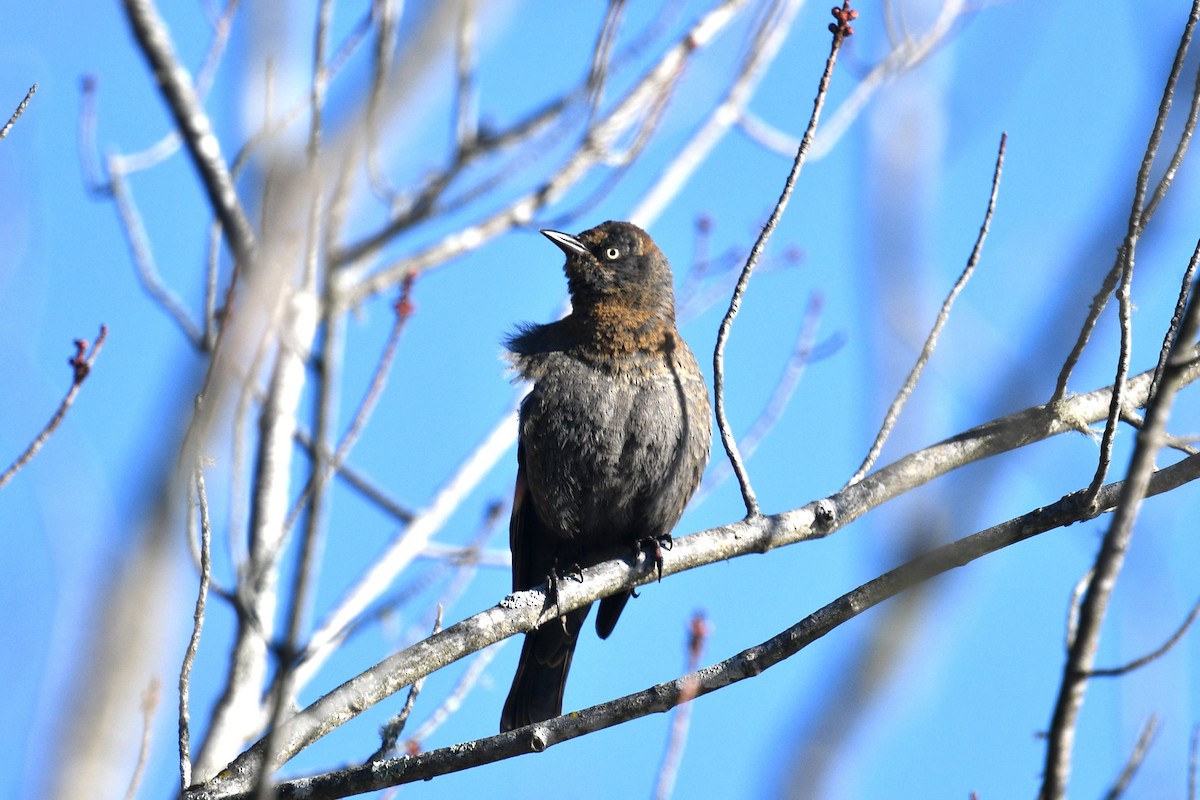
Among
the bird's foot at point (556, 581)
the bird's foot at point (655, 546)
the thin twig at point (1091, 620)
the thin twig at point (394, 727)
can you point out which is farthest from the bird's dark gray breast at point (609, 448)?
the thin twig at point (1091, 620)

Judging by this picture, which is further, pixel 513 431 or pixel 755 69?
pixel 755 69

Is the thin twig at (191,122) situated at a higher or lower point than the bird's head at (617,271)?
lower

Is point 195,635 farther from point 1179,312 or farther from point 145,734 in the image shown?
point 1179,312

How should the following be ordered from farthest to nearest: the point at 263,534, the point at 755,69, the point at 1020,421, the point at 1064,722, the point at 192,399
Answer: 1. the point at 755,69
2. the point at 263,534
3. the point at 1020,421
4. the point at 192,399
5. the point at 1064,722

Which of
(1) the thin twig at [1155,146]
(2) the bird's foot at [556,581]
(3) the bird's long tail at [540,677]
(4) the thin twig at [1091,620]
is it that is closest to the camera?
(4) the thin twig at [1091,620]

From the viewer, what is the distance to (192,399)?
9.18 ft

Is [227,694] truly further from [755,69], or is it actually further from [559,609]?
[755,69]

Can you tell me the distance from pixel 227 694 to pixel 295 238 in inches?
44.1

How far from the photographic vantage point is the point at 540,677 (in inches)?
234

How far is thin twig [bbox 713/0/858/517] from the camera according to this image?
3680mm

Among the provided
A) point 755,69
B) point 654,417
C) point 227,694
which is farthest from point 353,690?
point 755,69

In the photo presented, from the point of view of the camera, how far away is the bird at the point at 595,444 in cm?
557

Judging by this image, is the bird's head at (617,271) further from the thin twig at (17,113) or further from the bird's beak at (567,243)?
the thin twig at (17,113)

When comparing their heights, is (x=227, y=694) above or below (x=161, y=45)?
below
